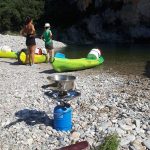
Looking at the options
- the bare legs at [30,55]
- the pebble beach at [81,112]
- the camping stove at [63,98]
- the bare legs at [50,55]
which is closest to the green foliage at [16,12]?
the bare legs at [50,55]

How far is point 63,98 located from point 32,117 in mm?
1556

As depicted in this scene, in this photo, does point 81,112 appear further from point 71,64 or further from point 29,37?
point 29,37

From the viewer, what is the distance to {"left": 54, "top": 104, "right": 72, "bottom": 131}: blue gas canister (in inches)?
375

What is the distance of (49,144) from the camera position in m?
9.05

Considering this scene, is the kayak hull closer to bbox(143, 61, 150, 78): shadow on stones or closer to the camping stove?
bbox(143, 61, 150, 78): shadow on stones

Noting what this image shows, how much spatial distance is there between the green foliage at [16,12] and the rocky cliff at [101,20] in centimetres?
118

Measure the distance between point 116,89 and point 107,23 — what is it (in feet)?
88.7

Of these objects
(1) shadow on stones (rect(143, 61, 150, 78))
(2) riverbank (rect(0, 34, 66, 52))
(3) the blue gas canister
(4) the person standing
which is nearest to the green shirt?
(4) the person standing

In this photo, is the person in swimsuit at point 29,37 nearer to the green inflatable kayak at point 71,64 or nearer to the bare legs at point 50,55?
the bare legs at point 50,55

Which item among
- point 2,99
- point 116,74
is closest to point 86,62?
point 116,74

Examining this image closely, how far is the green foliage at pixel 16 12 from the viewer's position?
41938 mm

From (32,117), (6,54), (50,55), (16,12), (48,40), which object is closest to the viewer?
(32,117)

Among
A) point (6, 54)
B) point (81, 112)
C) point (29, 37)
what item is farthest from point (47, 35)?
point (81, 112)

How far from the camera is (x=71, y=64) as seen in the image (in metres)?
17.8
